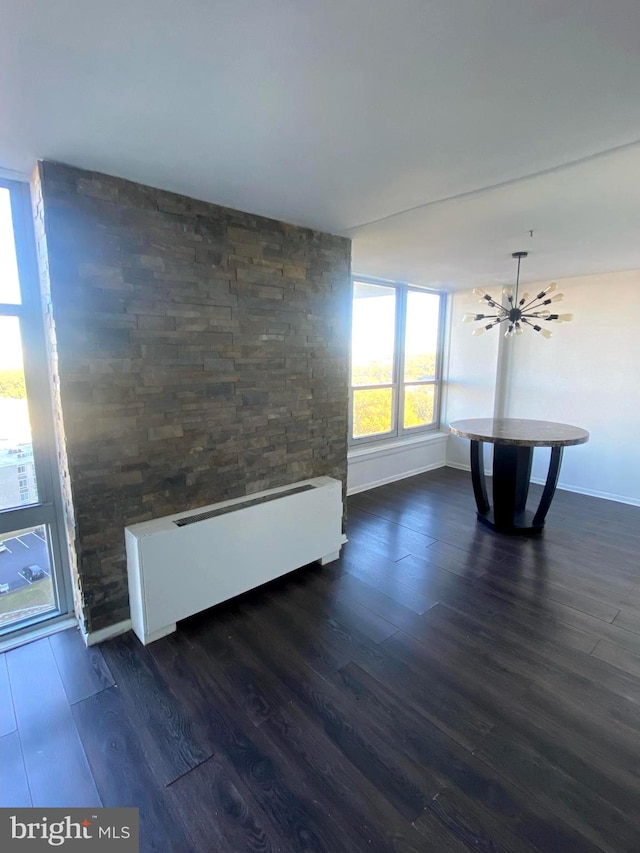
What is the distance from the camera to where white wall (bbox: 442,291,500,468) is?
5.33 m

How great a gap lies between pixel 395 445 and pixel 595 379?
2365 millimetres

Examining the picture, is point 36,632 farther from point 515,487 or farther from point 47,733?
point 515,487

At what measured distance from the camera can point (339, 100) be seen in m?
1.39

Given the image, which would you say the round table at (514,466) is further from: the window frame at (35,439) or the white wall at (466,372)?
the window frame at (35,439)

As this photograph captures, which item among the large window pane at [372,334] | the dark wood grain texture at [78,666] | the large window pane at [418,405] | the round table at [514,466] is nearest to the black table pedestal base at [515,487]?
the round table at [514,466]

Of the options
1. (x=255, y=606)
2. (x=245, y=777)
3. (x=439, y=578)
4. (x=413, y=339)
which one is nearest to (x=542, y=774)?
(x=245, y=777)

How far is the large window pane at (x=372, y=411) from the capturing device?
4.75 meters

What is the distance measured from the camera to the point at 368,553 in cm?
323

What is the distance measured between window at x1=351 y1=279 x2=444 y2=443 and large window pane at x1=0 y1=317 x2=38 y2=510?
3.16 m

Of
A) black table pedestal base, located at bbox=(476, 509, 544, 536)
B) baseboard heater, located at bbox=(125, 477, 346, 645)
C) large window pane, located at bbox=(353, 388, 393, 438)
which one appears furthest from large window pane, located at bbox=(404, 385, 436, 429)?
baseboard heater, located at bbox=(125, 477, 346, 645)

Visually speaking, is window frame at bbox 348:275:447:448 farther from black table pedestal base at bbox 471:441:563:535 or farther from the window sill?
black table pedestal base at bbox 471:441:563:535

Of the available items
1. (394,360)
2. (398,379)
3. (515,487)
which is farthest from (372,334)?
(515,487)

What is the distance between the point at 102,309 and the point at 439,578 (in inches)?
107

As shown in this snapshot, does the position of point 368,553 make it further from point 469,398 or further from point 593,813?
point 469,398
